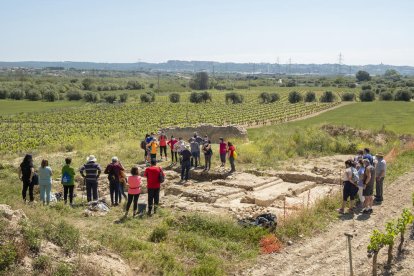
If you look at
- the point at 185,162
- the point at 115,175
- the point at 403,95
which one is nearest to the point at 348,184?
the point at 115,175

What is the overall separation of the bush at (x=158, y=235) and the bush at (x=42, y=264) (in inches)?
128

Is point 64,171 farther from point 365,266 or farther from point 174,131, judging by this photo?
point 174,131

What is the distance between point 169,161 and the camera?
76.7 ft

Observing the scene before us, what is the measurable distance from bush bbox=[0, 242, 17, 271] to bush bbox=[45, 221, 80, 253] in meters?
1.09

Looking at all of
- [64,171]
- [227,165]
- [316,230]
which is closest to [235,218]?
[316,230]

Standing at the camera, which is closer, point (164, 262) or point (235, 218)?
point (164, 262)

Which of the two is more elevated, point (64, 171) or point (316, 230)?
point (64, 171)

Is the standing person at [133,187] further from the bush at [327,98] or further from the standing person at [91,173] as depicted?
the bush at [327,98]

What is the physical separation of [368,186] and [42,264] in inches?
375

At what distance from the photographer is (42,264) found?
7977 millimetres

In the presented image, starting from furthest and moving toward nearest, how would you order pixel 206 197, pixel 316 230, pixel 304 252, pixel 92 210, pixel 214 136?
pixel 214 136
pixel 206 197
pixel 92 210
pixel 316 230
pixel 304 252

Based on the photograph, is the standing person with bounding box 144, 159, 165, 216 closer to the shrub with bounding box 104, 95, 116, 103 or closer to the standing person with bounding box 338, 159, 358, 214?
the standing person with bounding box 338, 159, 358, 214

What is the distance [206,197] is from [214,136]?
62.5 ft

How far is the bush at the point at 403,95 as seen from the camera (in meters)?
86.1
